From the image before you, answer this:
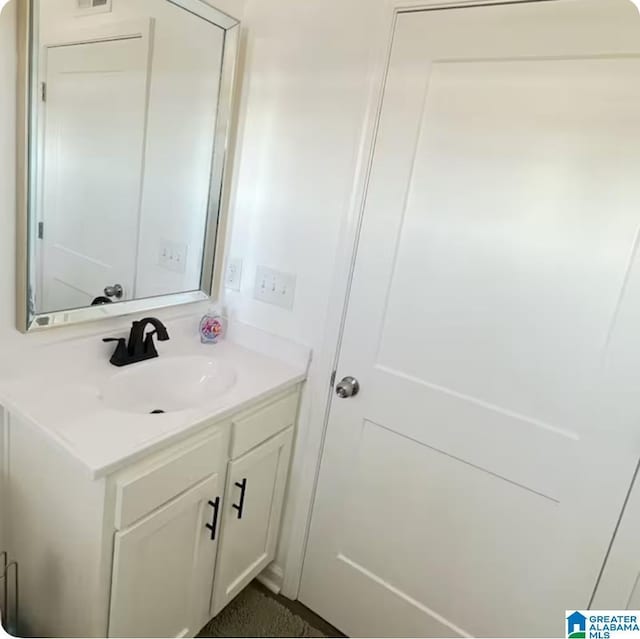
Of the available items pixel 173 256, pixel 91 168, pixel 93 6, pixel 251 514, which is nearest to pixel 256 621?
pixel 251 514

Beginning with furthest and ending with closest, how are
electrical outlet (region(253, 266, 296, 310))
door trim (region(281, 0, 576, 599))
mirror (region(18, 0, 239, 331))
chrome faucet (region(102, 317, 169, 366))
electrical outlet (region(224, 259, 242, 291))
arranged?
electrical outlet (region(224, 259, 242, 291)), electrical outlet (region(253, 266, 296, 310)), chrome faucet (region(102, 317, 169, 366)), door trim (region(281, 0, 576, 599)), mirror (region(18, 0, 239, 331))

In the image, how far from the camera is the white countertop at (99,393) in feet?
3.30

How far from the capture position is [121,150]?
137 cm

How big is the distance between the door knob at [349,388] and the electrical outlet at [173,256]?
70 centimetres

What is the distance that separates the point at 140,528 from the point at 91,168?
3.17 feet

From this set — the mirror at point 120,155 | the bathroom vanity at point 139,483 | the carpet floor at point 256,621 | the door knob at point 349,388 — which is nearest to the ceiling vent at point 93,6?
the mirror at point 120,155

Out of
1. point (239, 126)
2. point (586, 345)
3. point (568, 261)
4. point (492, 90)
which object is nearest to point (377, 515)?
point (586, 345)

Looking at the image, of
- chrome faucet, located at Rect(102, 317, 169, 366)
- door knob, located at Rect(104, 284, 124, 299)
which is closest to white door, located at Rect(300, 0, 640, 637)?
chrome faucet, located at Rect(102, 317, 169, 366)

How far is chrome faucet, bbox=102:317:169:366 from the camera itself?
1388 mm

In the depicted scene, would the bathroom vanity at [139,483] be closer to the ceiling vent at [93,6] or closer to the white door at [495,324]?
the white door at [495,324]

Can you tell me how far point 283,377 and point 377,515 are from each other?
55 centimetres

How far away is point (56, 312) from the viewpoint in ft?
4.13

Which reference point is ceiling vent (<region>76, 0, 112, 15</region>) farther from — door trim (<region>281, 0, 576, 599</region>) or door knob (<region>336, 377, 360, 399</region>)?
door knob (<region>336, 377, 360, 399</region>)

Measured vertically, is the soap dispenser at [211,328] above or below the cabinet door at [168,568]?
above
